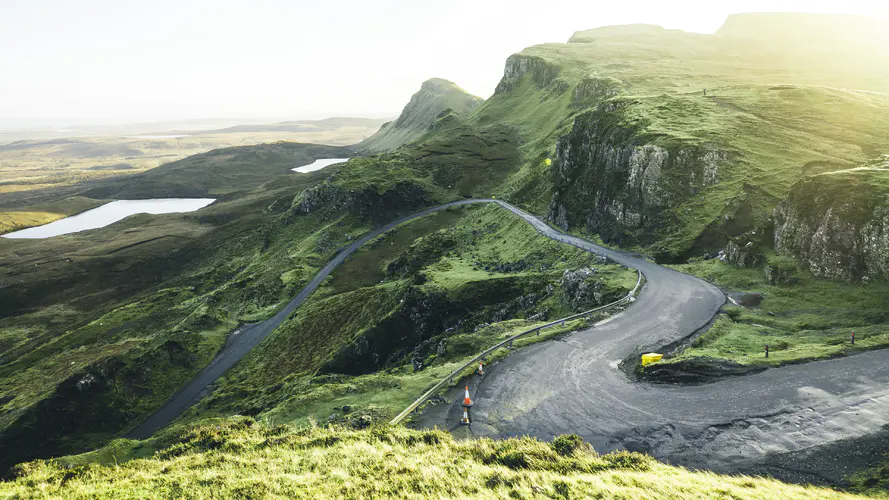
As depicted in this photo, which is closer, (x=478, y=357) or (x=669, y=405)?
(x=669, y=405)

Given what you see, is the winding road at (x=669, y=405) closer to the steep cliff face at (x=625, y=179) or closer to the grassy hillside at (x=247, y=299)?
the grassy hillside at (x=247, y=299)

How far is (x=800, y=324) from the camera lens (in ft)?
114

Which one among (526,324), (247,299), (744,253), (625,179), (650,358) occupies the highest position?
(625,179)

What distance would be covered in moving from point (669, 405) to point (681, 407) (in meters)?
0.60

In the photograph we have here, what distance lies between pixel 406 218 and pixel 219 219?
11294 cm

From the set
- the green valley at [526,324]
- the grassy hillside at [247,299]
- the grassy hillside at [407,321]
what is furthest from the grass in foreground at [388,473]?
the grassy hillside at [247,299]

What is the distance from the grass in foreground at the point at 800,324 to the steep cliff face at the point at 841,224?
1.82 meters

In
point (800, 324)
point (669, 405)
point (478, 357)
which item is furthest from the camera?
point (800, 324)

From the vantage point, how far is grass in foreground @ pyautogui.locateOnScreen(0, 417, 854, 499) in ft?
55.5

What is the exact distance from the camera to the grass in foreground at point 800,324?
2827 centimetres

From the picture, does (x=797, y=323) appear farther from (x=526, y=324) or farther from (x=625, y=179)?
(x=625, y=179)

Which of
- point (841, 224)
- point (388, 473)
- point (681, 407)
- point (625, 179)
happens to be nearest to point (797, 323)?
point (841, 224)

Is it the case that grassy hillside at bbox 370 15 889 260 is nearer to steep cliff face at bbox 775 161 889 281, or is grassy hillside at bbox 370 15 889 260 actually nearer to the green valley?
the green valley

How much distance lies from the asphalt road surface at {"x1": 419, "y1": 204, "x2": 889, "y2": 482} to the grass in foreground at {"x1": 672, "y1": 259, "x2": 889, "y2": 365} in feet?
6.45
